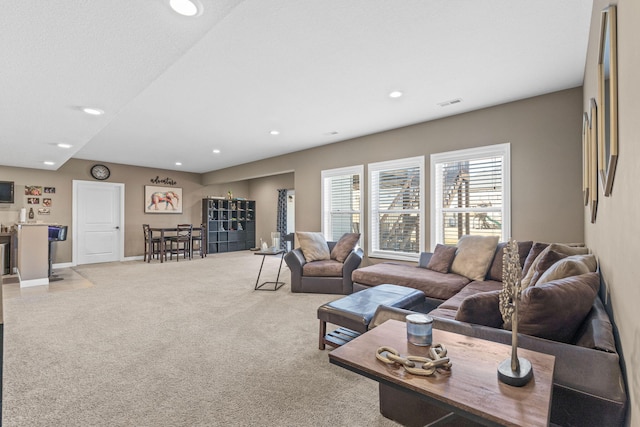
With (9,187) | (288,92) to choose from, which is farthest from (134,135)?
(9,187)

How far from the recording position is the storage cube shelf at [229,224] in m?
9.60

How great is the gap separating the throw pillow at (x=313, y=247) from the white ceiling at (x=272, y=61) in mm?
1749

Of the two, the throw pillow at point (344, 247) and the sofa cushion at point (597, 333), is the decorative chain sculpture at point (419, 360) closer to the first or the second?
the sofa cushion at point (597, 333)

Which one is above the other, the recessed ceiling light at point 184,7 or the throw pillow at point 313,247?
the recessed ceiling light at point 184,7

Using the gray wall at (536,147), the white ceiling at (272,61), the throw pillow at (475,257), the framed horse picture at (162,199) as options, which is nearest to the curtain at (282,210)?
the framed horse picture at (162,199)

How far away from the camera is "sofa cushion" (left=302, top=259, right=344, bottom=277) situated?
443 cm

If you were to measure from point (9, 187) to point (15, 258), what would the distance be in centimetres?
155

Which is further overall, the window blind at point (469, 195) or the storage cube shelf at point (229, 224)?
the storage cube shelf at point (229, 224)

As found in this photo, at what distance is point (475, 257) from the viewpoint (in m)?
3.54

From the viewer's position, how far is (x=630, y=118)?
1.00 m

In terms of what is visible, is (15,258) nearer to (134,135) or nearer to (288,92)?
(134,135)

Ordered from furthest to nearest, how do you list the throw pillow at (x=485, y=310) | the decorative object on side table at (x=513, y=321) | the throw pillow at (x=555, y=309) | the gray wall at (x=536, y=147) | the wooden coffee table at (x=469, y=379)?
1. the gray wall at (x=536, y=147)
2. the throw pillow at (x=485, y=310)
3. the throw pillow at (x=555, y=309)
4. the decorative object on side table at (x=513, y=321)
5. the wooden coffee table at (x=469, y=379)

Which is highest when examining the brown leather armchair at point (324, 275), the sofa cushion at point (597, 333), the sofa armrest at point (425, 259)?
the sofa cushion at point (597, 333)

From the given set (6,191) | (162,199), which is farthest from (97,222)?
(6,191)
